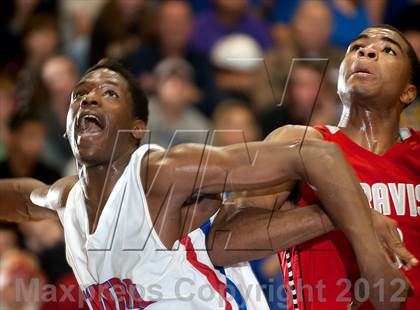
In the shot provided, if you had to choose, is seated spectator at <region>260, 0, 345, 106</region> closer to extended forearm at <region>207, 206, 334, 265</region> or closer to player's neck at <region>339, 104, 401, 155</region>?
player's neck at <region>339, 104, 401, 155</region>

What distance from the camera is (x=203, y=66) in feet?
22.2

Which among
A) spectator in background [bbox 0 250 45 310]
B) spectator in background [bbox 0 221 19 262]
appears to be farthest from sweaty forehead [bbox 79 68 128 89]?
spectator in background [bbox 0 221 19 262]

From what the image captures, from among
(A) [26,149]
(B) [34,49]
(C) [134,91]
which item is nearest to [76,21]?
(B) [34,49]

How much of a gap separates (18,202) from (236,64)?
2.90 meters

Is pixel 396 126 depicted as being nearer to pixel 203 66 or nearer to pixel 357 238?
pixel 357 238

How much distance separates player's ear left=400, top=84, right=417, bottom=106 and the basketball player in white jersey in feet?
2.50

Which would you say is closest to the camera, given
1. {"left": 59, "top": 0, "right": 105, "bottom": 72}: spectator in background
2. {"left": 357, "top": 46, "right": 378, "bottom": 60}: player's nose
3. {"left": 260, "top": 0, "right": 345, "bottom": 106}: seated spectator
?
{"left": 357, "top": 46, "right": 378, "bottom": 60}: player's nose

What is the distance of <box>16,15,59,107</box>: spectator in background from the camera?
22.4 ft

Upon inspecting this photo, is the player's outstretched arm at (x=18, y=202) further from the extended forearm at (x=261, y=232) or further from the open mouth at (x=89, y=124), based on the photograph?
the extended forearm at (x=261, y=232)

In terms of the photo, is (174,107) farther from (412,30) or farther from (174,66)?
(412,30)

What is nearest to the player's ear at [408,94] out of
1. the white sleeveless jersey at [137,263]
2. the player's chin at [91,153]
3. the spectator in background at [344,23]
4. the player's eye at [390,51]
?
the player's eye at [390,51]

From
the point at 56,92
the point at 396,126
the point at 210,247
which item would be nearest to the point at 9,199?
the point at 210,247

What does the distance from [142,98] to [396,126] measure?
1.07m

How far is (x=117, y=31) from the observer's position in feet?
22.7
